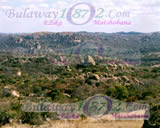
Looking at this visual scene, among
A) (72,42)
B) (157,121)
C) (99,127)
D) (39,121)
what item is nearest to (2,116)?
(39,121)

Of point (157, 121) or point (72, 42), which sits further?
point (72, 42)

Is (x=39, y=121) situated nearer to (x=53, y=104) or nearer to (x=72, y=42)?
(x=53, y=104)

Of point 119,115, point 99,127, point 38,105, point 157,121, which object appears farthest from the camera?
point 38,105

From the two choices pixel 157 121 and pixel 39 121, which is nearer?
pixel 157 121

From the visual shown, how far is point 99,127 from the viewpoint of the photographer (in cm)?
1010

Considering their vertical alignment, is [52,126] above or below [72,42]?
below

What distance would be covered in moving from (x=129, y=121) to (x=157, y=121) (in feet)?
5.03

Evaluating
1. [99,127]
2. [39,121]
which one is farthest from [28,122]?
[99,127]

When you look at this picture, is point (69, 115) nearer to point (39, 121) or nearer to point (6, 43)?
point (39, 121)

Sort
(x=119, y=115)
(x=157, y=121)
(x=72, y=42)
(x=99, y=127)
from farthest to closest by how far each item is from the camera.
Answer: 1. (x=72, y=42)
2. (x=119, y=115)
3. (x=99, y=127)
4. (x=157, y=121)

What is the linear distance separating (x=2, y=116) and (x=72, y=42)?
95716mm

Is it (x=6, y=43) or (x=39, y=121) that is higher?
(x=6, y=43)

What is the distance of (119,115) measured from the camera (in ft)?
36.8

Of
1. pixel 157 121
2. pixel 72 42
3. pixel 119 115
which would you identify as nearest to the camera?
pixel 157 121
